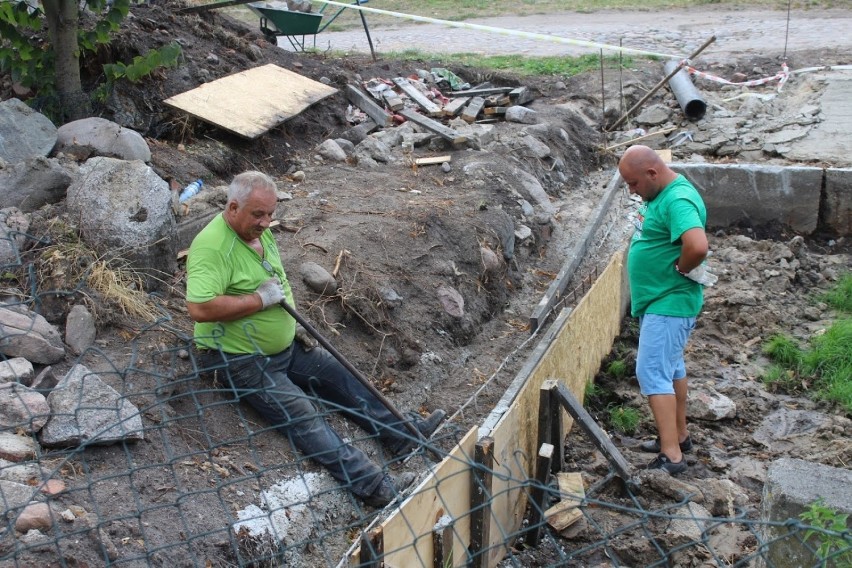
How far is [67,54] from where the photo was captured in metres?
7.55

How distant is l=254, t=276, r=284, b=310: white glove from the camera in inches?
187

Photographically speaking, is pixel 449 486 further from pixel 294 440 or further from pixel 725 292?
pixel 725 292

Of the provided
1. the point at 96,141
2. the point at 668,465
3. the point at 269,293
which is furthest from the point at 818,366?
the point at 96,141

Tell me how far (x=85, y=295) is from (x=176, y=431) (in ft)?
3.47

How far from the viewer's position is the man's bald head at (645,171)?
520cm

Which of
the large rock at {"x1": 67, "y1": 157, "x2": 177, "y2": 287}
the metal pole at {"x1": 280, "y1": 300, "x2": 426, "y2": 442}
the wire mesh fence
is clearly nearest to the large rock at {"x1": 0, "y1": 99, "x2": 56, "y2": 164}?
the large rock at {"x1": 67, "y1": 157, "x2": 177, "y2": 287}

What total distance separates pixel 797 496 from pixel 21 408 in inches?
137

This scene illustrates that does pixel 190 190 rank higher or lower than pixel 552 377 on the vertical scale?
higher

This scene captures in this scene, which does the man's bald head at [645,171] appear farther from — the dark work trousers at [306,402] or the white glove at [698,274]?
the dark work trousers at [306,402]

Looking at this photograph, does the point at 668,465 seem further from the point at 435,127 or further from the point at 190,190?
the point at 435,127

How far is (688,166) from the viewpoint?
31.6ft

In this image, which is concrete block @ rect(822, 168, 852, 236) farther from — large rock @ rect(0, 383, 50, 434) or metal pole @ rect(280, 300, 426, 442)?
large rock @ rect(0, 383, 50, 434)

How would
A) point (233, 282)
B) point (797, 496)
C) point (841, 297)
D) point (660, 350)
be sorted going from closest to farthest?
point (797, 496), point (233, 282), point (660, 350), point (841, 297)

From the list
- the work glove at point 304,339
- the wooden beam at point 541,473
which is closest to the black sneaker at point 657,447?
the wooden beam at point 541,473
